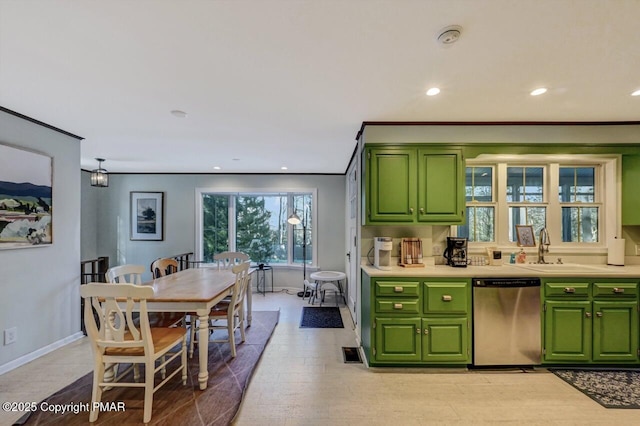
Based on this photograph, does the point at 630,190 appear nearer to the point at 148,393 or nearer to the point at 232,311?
the point at 232,311

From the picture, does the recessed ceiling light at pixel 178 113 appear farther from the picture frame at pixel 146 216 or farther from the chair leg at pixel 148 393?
the picture frame at pixel 146 216

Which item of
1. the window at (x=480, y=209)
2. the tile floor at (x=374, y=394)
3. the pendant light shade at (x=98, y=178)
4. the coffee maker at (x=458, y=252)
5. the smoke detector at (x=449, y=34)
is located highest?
the smoke detector at (x=449, y=34)

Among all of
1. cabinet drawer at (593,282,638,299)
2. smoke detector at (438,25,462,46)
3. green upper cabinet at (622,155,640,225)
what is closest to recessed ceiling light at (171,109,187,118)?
smoke detector at (438,25,462,46)

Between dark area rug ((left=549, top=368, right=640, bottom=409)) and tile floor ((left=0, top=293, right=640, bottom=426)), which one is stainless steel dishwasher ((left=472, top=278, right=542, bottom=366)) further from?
dark area rug ((left=549, top=368, right=640, bottom=409))

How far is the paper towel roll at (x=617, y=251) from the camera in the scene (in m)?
3.01

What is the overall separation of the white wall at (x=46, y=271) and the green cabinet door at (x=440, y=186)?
4092mm

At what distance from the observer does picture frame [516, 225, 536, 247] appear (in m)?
3.23

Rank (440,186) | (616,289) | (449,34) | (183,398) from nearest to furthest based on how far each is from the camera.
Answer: (449,34), (183,398), (616,289), (440,186)

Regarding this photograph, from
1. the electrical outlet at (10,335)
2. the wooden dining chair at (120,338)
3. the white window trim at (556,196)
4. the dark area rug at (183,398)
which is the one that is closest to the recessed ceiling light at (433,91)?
the white window trim at (556,196)

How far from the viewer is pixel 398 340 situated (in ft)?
8.86

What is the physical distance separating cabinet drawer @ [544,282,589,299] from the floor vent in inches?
75.9

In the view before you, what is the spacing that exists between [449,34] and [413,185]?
159 centimetres

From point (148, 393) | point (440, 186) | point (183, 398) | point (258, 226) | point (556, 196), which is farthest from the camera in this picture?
point (258, 226)

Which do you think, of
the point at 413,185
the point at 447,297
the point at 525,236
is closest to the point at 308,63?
the point at 413,185
